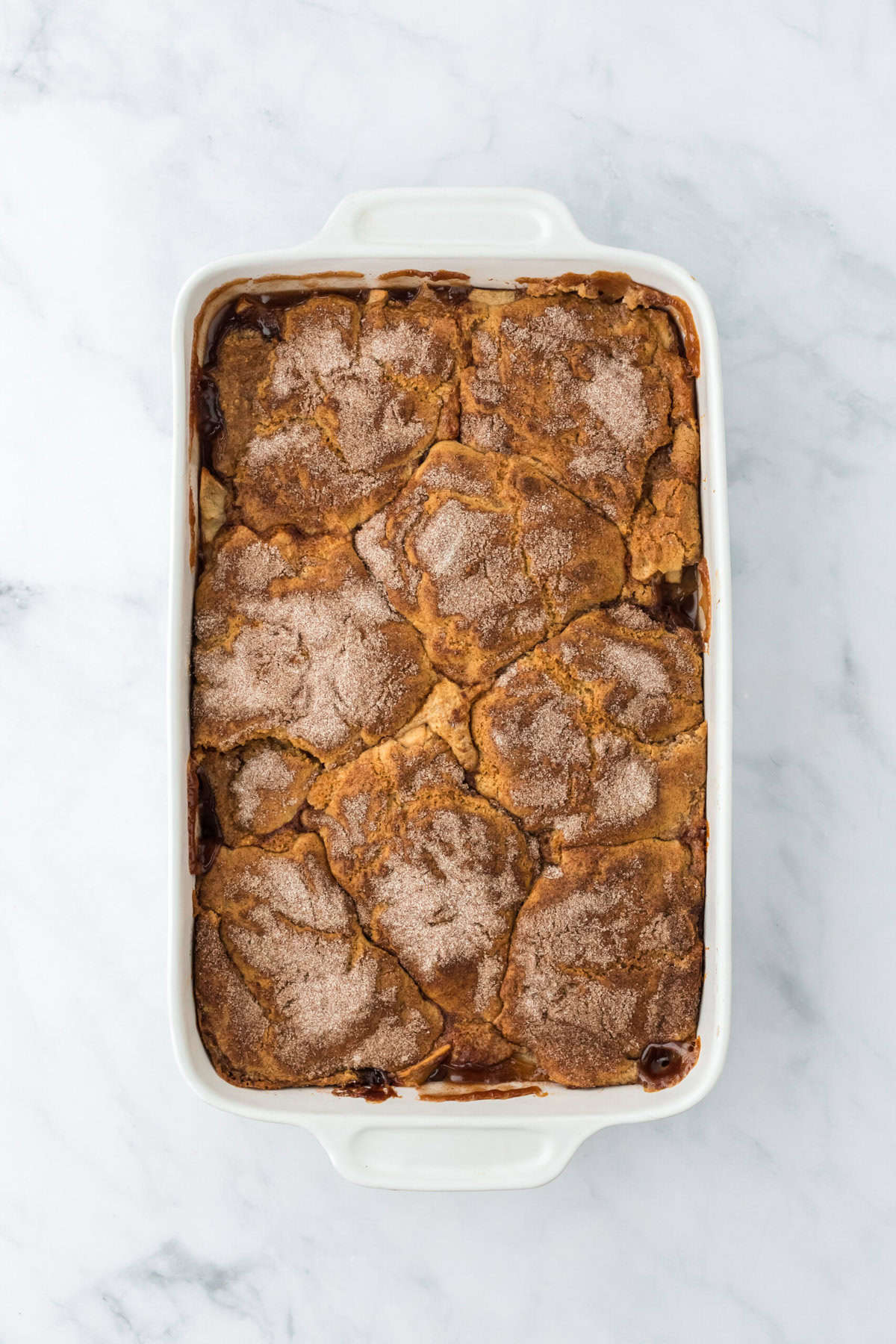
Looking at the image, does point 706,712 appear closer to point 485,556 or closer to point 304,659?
point 485,556

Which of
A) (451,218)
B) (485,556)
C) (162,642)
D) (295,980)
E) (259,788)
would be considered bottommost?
(295,980)

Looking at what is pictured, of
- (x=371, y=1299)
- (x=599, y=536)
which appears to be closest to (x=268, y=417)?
(x=599, y=536)

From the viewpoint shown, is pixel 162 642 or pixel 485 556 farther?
pixel 162 642

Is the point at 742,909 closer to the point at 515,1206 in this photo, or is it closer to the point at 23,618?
the point at 515,1206

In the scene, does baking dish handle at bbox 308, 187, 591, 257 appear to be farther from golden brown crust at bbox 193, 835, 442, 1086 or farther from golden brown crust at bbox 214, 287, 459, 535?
golden brown crust at bbox 193, 835, 442, 1086

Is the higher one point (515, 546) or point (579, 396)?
point (579, 396)

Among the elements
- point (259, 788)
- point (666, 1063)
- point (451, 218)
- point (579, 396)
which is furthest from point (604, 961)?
point (451, 218)
